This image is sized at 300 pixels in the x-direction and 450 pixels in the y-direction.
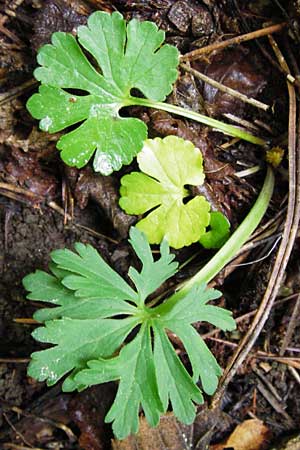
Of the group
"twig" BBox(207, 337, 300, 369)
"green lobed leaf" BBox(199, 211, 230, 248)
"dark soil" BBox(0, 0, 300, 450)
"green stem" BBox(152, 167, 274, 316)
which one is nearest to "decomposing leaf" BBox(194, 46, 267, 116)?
"dark soil" BBox(0, 0, 300, 450)

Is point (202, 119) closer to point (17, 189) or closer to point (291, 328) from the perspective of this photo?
point (17, 189)

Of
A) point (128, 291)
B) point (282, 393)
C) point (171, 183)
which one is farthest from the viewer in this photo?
point (282, 393)

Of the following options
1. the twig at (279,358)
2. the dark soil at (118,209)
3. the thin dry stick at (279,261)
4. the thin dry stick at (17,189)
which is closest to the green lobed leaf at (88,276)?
the dark soil at (118,209)

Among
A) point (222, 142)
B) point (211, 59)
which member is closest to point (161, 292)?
point (222, 142)

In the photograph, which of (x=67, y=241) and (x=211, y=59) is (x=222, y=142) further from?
(x=67, y=241)

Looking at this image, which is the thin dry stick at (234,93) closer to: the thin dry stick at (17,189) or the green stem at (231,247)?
the green stem at (231,247)

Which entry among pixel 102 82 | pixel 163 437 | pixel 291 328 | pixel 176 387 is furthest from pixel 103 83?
pixel 163 437
